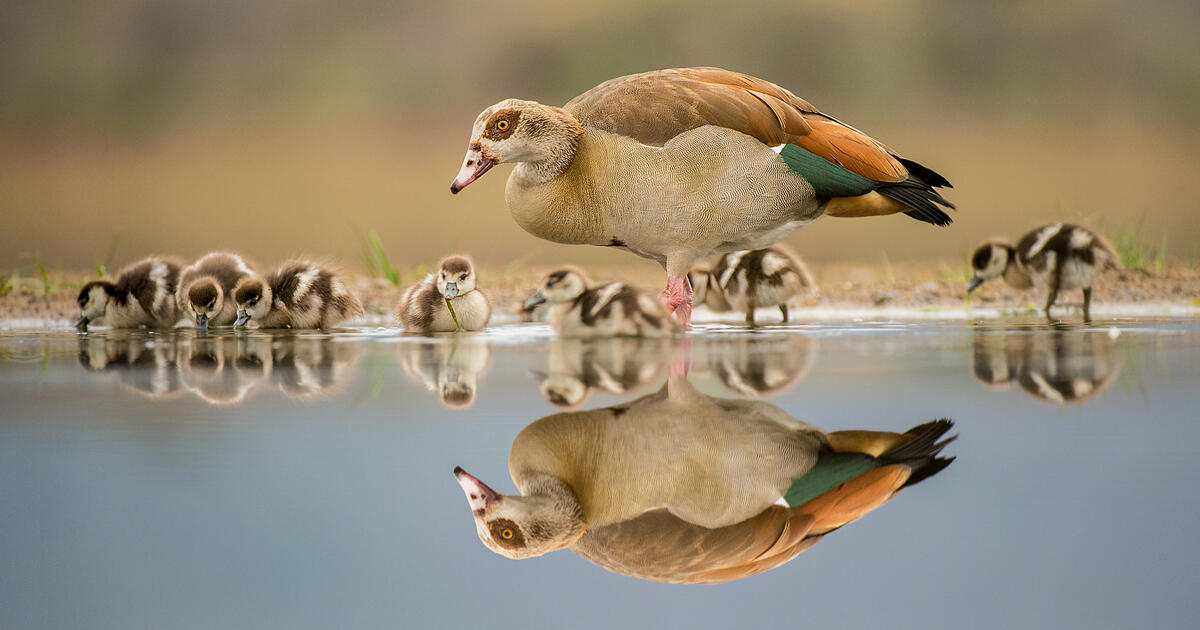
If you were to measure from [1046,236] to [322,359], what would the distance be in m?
3.00

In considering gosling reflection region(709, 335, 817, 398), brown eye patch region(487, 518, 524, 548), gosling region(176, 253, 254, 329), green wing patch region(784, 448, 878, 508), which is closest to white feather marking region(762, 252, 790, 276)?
gosling reflection region(709, 335, 817, 398)

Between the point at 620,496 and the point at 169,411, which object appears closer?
the point at 620,496

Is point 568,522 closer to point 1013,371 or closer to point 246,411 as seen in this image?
point 246,411

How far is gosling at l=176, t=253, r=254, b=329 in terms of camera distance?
12.7ft

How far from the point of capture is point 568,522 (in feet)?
4.18

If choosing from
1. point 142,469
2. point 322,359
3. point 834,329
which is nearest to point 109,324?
point 322,359

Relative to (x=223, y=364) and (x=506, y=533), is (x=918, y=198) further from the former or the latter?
(x=506, y=533)

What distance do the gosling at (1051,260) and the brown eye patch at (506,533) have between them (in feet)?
10.9

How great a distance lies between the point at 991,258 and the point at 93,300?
11.8 ft

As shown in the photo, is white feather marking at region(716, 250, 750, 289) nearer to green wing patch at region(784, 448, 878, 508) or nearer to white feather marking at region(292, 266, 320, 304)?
white feather marking at region(292, 266, 320, 304)

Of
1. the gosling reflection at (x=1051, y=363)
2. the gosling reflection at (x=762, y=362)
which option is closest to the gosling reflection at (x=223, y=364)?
the gosling reflection at (x=762, y=362)

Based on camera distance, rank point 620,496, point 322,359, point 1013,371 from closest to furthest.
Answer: point 620,496, point 1013,371, point 322,359

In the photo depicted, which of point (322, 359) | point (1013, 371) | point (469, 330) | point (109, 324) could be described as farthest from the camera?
point (109, 324)

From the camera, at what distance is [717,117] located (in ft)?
10.8
